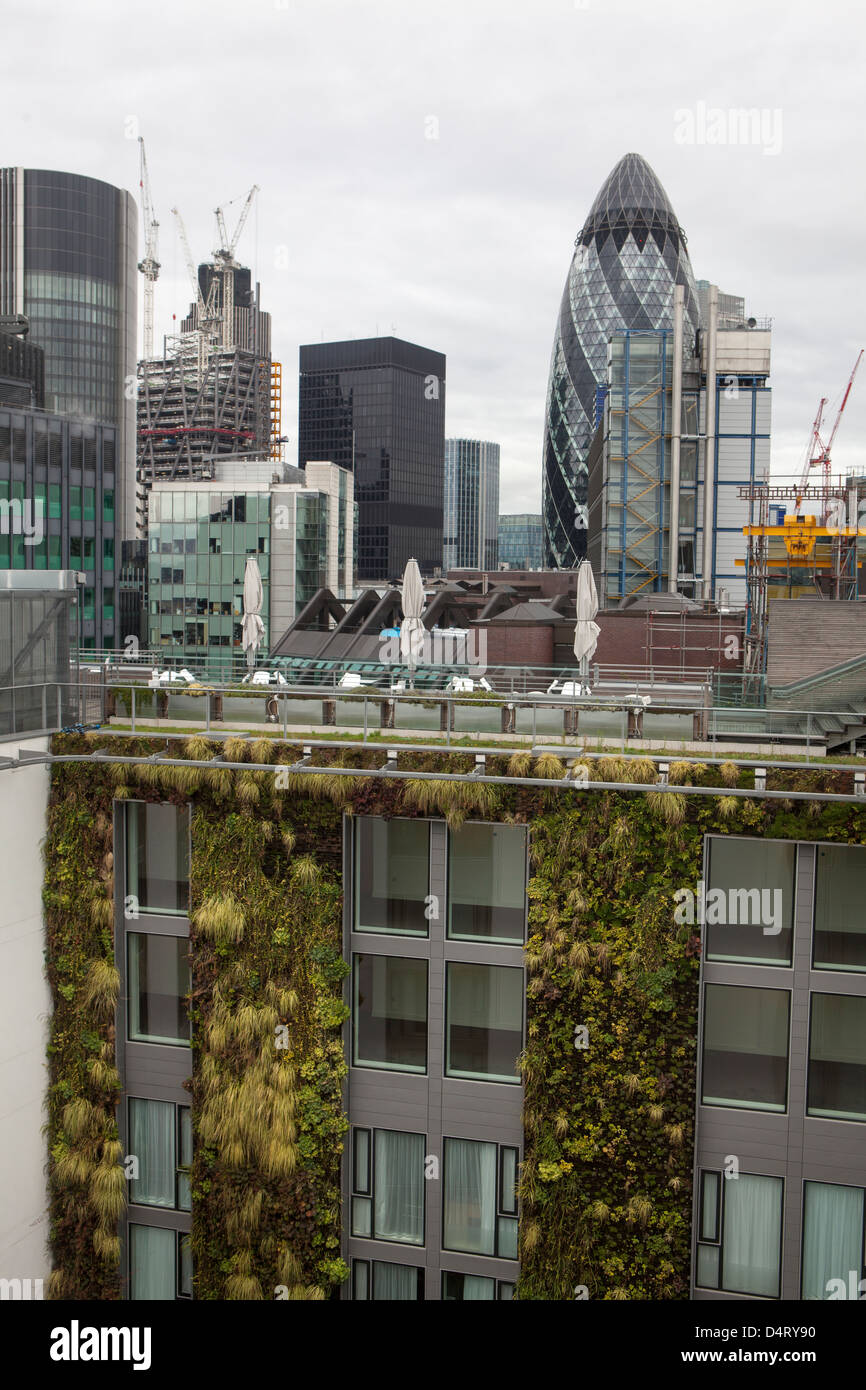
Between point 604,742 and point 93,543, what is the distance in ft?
320

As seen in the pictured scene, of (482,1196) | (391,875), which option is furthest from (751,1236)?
(391,875)

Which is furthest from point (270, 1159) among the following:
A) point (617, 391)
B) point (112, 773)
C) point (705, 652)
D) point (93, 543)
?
point (93, 543)

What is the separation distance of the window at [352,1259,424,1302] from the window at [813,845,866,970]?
8.24m

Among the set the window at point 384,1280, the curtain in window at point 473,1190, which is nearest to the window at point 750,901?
the curtain in window at point 473,1190

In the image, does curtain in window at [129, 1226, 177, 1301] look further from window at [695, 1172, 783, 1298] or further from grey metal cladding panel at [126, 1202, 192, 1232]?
window at [695, 1172, 783, 1298]

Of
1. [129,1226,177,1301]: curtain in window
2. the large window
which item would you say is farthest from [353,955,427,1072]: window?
[129,1226,177,1301]: curtain in window

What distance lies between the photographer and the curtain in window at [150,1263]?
18.2 metres

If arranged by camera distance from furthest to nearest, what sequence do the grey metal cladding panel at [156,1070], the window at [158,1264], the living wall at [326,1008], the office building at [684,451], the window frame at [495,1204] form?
the office building at [684,451] → the window at [158,1264] → the grey metal cladding panel at [156,1070] → the window frame at [495,1204] → the living wall at [326,1008]

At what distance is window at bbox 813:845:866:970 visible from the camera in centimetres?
1515

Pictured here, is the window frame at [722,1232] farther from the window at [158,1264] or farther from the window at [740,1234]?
the window at [158,1264]

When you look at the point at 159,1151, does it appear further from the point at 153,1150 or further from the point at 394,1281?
the point at 394,1281

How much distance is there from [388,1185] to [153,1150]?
13.3 feet

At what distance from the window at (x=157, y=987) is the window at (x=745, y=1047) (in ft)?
27.7
